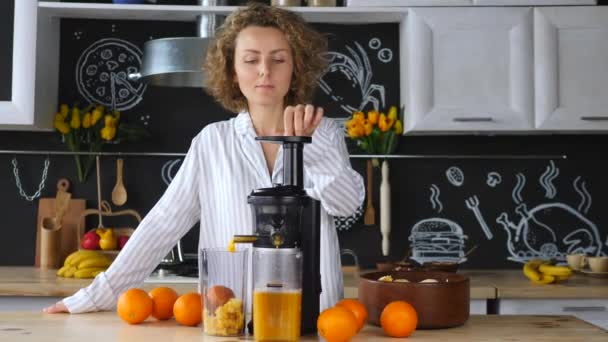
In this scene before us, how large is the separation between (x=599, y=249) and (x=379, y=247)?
3.26 ft

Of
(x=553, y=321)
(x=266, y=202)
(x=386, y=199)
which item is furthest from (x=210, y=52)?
(x=386, y=199)

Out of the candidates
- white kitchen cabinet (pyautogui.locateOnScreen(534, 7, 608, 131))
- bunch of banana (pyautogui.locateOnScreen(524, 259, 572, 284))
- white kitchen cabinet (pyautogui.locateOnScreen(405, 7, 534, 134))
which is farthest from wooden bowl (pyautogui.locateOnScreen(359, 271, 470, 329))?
white kitchen cabinet (pyautogui.locateOnScreen(534, 7, 608, 131))

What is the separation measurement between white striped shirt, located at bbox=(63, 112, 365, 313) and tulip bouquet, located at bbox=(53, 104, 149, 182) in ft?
4.74

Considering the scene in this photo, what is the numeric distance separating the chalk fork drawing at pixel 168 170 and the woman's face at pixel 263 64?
5.49ft

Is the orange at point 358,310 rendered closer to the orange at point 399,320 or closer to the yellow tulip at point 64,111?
the orange at point 399,320

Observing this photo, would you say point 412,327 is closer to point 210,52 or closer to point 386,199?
point 210,52

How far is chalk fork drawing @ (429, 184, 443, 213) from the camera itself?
139 inches

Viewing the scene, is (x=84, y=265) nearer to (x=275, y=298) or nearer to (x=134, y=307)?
(x=134, y=307)

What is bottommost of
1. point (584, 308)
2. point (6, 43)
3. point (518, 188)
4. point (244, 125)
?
point (584, 308)

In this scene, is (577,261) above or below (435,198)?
below

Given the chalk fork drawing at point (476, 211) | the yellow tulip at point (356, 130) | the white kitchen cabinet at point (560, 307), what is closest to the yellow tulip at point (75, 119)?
the yellow tulip at point (356, 130)

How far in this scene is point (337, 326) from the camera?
134 centimetres

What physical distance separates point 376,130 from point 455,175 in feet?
1.41

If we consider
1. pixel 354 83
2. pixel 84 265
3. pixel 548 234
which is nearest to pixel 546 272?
pixel 548 234
